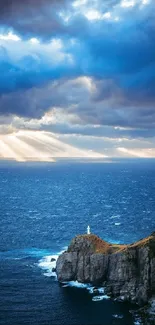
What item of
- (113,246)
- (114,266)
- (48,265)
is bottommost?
(48,265)

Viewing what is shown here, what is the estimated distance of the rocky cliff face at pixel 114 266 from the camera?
98938 millimetres

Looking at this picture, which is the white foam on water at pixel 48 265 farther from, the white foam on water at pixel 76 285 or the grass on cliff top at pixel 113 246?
the grass on cliff top at pixel 113 246

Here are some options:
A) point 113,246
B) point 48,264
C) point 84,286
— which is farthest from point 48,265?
point 113,246

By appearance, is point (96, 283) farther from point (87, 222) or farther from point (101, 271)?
point (87, 222)

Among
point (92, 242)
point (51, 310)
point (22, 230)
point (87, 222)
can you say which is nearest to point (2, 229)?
point (22, 230)

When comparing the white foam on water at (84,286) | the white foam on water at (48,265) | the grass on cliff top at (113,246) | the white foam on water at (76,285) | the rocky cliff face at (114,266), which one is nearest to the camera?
the rocky cliff face at (114,266)

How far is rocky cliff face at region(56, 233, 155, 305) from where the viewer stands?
9894 centimetres

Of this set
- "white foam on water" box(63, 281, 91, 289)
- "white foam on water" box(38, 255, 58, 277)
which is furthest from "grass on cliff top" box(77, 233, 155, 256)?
"white foam on water" box(38, 255, 58, 277)

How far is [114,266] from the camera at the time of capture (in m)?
106

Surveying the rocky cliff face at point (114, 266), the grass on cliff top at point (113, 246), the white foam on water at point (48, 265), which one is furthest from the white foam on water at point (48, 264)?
the grass on cliff top at point (113, 246)

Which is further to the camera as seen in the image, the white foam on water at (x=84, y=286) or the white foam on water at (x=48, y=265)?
the white foam on water at (x=48, y=265)

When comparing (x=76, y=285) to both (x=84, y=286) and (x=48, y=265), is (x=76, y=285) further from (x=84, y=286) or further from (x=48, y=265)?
(x=48, y=265)

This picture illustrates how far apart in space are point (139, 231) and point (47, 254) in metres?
47.4

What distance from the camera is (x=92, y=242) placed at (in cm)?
11344
